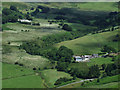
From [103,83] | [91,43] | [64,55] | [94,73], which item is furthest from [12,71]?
[91,43]

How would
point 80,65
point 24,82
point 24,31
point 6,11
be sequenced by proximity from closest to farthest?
point 24,82, point 80,65, point 24,31, point 6,11

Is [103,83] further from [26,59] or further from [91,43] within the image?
[91,43]

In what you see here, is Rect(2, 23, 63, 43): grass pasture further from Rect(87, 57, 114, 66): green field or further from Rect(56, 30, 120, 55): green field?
Rect(87, 57, 114, 66): green field

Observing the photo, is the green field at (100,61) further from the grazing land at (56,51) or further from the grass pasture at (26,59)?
the grass pasture at (26,59)

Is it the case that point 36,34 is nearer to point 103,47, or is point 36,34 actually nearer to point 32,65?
point 103,47

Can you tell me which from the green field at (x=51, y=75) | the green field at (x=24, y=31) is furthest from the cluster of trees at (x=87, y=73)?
the green field at (x=24, y=31)

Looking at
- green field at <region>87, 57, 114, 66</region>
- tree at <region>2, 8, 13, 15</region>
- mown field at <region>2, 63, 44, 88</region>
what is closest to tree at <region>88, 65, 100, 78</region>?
green field at <region>87, 57, 114, 66</region>
